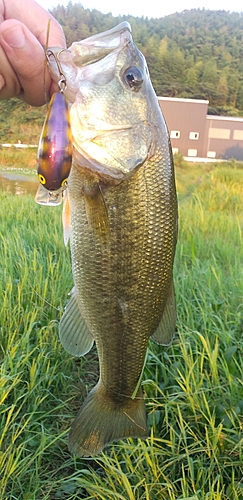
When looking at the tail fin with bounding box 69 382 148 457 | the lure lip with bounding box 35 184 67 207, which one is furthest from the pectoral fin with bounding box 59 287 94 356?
the lure lip with bounding box 35 184 67 207

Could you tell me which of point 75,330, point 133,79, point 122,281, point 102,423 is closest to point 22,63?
point 133,79

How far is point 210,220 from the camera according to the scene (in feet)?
16.0

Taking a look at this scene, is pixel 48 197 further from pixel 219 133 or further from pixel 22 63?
pixel 219 133

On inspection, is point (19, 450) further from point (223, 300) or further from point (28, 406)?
point (223, 300)

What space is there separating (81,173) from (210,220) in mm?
3899

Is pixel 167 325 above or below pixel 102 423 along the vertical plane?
above

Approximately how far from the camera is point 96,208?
1.15 m

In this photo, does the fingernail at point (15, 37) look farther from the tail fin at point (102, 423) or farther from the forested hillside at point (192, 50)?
the forested hillside at point (192, 50)

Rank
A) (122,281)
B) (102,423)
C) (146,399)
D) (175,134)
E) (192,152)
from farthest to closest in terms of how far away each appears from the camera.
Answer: (192,152) < (175,134) < (146,399) < (102,423) < (122,281)

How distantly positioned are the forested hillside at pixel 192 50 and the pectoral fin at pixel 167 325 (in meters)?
40.5

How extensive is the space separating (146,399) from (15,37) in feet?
4.94

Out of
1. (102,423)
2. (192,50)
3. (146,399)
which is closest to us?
(102,423)

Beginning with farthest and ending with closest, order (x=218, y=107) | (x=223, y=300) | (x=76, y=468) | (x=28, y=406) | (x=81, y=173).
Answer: (x=218, y=107), (x=223, y=300), (x=28, y=406), (x=76, y=468), (x=81, y=173)

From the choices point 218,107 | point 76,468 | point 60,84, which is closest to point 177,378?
point 76,468
